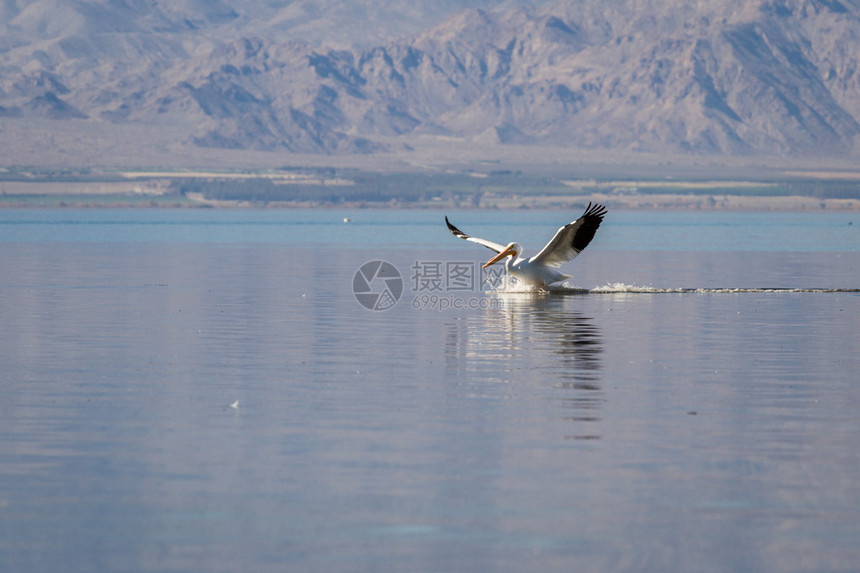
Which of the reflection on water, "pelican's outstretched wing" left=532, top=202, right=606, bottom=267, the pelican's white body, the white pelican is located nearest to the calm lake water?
the reflection on water

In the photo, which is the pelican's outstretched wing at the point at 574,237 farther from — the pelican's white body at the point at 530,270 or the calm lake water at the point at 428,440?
the calm lake water at the point at 428,440

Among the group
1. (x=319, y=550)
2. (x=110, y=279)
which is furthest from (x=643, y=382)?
(x=110, y=279)

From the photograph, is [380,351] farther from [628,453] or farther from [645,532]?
[645,532]

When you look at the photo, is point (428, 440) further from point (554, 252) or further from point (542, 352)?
point (554, 252)

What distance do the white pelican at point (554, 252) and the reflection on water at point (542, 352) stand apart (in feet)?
5.90

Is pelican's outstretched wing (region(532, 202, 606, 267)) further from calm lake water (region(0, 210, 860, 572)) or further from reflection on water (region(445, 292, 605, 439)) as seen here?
calm lake water (region(0, 210, 860, 572))

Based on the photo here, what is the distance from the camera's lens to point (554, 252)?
133 ft

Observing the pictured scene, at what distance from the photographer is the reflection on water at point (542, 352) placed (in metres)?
20.5

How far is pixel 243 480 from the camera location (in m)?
14.9

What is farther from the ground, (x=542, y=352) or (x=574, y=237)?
(x=574, y=237)

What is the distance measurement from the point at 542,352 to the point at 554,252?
1424cm

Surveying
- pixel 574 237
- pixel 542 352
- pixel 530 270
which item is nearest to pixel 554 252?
pixel 574 237

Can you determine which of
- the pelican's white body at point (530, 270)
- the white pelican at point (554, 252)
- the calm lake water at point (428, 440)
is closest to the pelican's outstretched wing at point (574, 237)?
the white pelican at point (554, 252)

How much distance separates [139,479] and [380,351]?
12.1m
